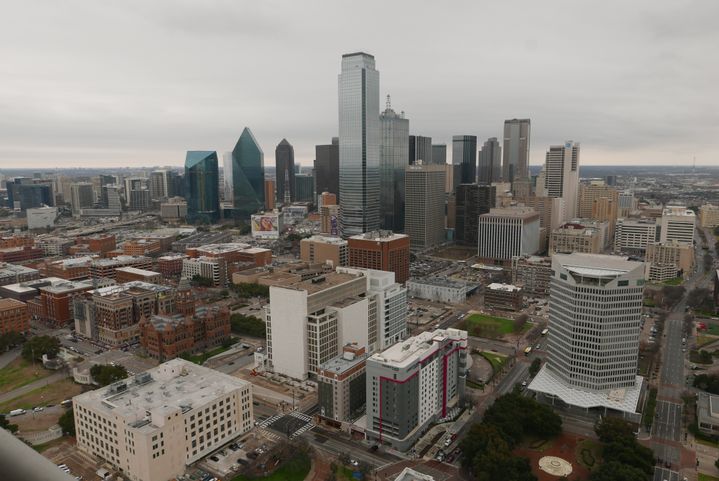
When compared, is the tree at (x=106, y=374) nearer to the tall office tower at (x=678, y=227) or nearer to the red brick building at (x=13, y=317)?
the red brick building at (x=13, y=317)

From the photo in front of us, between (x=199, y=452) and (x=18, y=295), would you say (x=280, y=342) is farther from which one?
(x=18, y=295)

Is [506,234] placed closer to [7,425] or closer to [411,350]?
[411,350]

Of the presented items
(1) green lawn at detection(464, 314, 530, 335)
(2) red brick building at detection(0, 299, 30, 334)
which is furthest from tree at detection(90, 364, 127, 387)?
(1) green lawn at detection(464, 314, 530, 335)

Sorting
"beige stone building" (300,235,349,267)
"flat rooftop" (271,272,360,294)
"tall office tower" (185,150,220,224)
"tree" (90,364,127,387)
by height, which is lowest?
"tree" (90,364,127,387)

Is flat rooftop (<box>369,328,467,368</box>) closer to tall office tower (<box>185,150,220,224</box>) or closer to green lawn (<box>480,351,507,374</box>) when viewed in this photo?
green lawn (<box>480,351,507,374</box>)

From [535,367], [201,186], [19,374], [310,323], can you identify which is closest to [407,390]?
[310,323]
